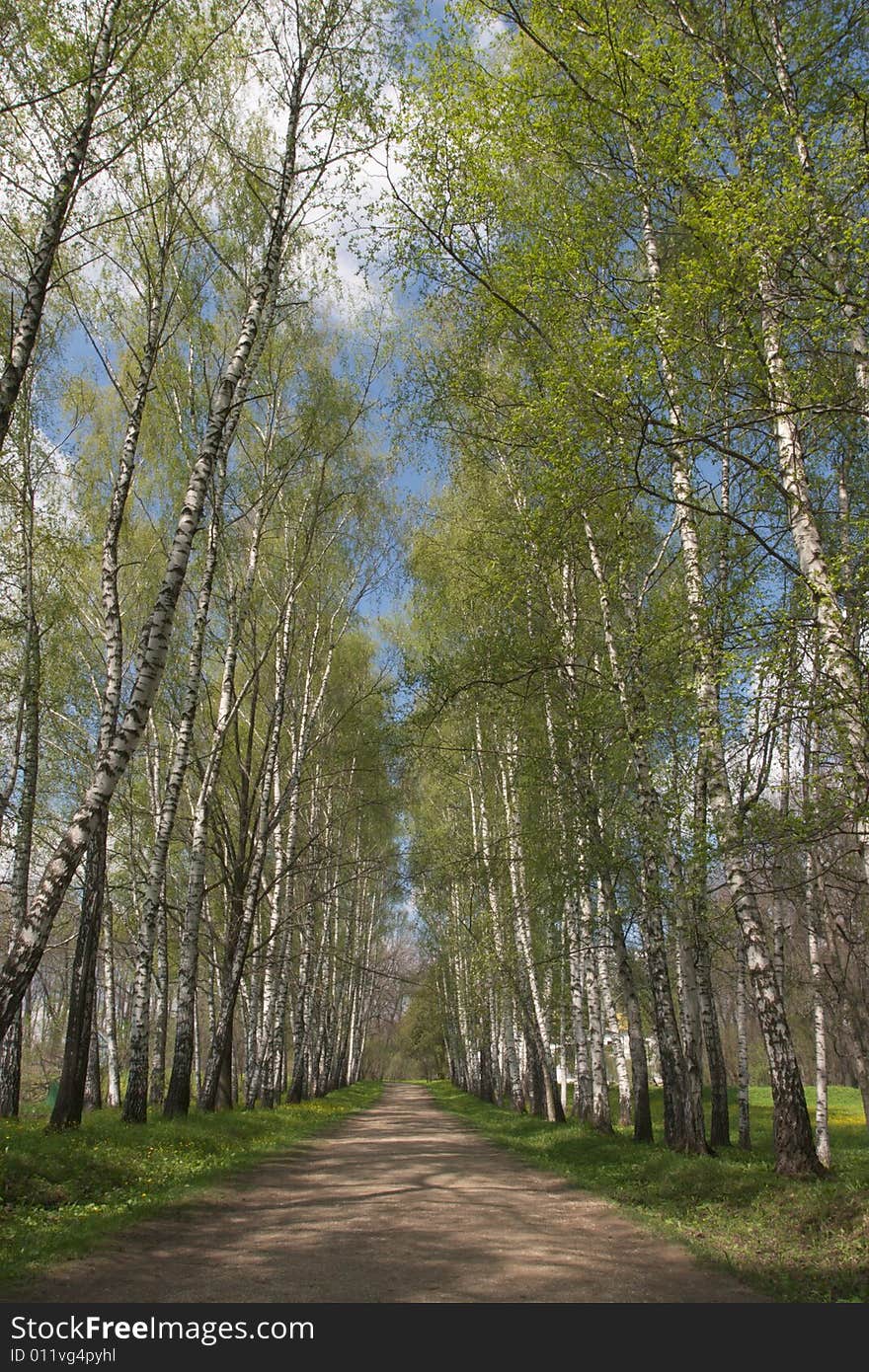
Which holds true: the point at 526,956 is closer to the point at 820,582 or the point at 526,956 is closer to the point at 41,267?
the point at 820,582

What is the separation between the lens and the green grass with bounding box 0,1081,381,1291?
5.65m

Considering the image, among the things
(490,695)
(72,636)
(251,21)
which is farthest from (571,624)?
(72,636)

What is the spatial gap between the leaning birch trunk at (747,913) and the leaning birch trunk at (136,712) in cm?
421

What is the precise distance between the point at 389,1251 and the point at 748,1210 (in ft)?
10.9

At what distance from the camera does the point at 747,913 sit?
858 centimetres

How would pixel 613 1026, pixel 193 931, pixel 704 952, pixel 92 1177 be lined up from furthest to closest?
pixel 613 1026, pixel 193 931, pixel 704 952, pixel 92 1177

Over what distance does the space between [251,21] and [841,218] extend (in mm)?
8832

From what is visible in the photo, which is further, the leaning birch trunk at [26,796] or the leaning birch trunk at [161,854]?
the leaning birch trunk at [26,796]

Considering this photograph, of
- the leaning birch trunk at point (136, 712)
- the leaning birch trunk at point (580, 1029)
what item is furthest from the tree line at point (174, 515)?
the leaning birch trunk at point (580, 1029)

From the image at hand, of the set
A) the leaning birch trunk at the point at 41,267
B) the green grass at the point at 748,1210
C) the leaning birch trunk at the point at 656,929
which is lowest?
the green grass at the point at 748,1210

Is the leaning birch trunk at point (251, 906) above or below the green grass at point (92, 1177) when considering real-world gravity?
above

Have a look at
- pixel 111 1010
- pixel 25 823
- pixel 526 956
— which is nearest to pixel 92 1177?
pixel 25 823

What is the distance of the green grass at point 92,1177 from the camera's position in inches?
222

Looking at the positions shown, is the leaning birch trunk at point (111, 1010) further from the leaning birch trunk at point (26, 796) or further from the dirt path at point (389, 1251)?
the dirt path at point (389, 1251)
